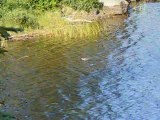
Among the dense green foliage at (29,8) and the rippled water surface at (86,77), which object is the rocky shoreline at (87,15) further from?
the rippled water surface at (86,77)

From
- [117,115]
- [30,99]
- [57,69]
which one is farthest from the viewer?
[57,69]

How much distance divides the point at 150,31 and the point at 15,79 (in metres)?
18.6

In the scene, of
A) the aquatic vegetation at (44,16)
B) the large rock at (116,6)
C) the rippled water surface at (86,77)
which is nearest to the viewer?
the rippled water surface at (86,77)

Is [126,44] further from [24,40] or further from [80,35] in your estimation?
[24,40]

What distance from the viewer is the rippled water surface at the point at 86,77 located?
2222 centimetres

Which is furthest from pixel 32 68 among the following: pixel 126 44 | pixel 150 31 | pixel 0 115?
pixel 0 115

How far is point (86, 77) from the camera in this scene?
28.8 metres

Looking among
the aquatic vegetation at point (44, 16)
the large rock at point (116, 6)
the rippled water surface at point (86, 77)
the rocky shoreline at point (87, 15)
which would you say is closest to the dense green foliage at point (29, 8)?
the aquatic vegetation at point (44, 16)

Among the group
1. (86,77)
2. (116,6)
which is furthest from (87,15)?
(86,77)

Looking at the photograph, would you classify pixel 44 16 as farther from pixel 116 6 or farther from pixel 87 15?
pixel 116 6

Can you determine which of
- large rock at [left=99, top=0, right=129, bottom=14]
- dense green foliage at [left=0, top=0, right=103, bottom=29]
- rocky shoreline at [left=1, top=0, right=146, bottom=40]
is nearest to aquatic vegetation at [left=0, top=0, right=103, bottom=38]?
dense green foliage at [left=0, top=0, right=103, bottom=29]

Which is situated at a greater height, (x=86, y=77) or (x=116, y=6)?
(x=116, y=6)

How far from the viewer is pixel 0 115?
7.06m

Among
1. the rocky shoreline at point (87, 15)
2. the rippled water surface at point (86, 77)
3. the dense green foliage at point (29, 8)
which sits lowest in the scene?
the rippled water surface at point (86, 77)
